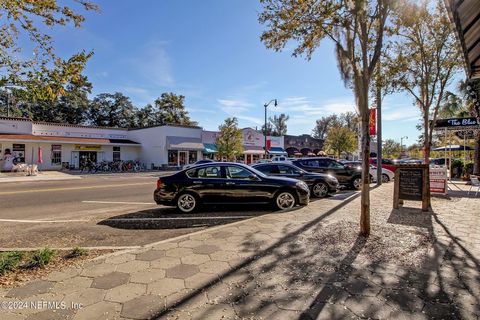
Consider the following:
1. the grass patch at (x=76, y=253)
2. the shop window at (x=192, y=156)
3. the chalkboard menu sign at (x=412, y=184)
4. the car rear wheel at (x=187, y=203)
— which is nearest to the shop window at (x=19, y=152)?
the shop window at (x=192, y=156)

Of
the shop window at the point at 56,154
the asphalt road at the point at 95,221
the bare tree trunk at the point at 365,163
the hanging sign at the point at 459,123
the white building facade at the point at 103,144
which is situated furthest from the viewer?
the shop window at the point at 56,154

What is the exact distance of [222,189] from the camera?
336 inches

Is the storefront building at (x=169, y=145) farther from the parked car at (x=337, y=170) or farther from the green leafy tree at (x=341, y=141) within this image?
the parked car at (x=337, y=170)

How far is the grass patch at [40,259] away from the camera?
4.23 m

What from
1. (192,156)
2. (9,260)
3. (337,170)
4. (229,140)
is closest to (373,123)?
(337,170)

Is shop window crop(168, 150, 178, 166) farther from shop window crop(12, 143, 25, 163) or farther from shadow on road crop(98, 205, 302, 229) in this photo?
Answer: shadow on road crop(98, 205, 302, 229)

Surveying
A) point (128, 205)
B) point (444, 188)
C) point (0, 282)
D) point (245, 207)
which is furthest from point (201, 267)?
point (444, 188)

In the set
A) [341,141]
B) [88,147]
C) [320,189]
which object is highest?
[341,141]

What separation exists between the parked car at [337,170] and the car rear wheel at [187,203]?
26.0 ft

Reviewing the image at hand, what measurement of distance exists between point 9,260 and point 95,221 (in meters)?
3.51

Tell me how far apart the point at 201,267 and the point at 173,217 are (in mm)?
3961

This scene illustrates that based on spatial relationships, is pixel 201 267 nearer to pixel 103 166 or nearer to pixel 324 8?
pixel 324 8

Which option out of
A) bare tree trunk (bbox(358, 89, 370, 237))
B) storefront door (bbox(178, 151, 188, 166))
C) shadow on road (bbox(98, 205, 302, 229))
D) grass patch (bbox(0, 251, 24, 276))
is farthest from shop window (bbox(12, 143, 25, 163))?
bare tree trunk (bbox(358, 89, 370, 237))

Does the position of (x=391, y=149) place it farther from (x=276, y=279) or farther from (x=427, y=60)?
(x=276, y=279)
